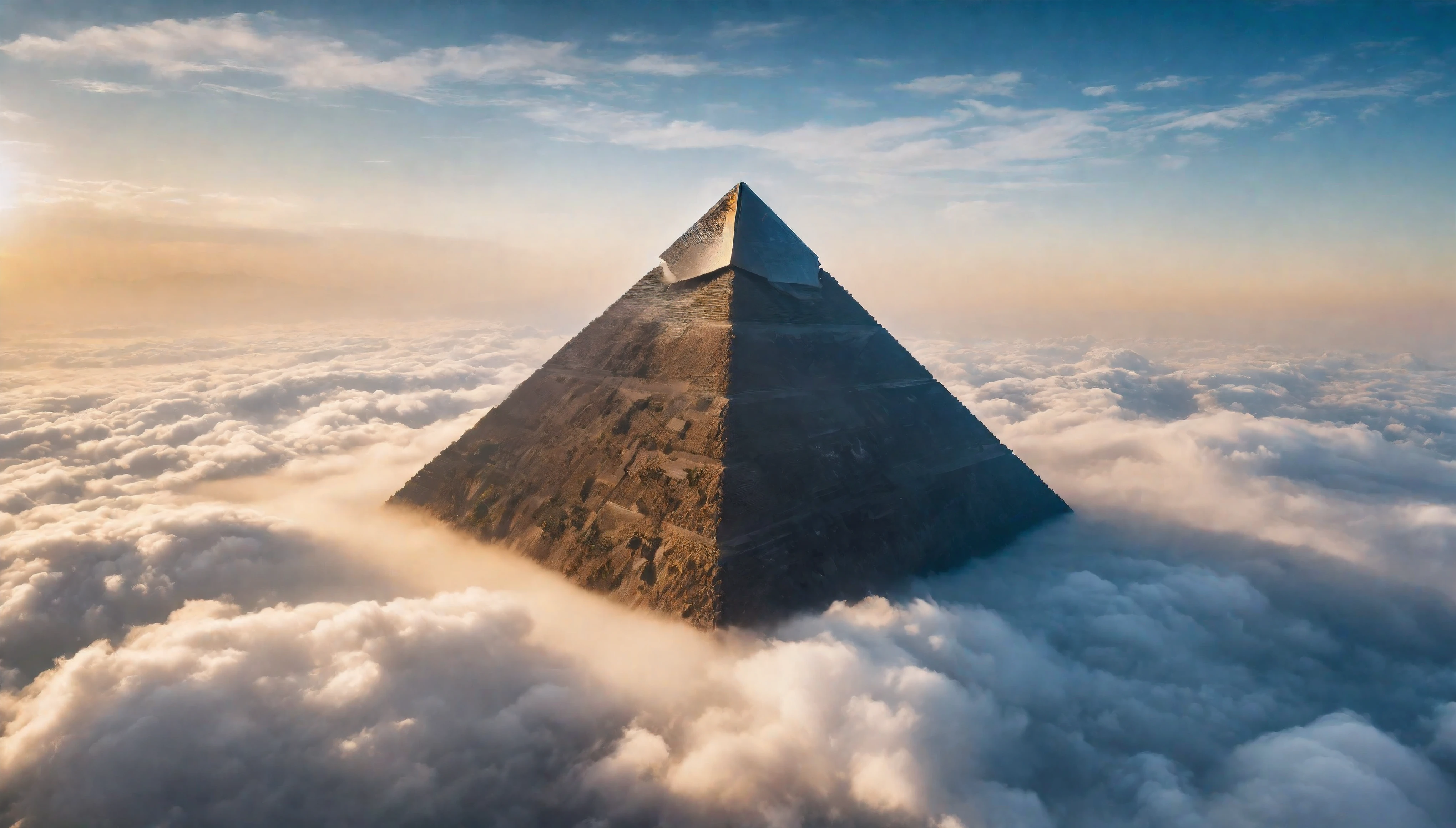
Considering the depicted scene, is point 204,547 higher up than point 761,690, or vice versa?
point 761,690

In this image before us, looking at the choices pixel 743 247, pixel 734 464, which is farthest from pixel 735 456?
pixel 743 247

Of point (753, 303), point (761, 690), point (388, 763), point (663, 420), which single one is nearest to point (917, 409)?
point (753, 303)

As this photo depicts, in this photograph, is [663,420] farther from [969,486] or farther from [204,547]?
[204,547]

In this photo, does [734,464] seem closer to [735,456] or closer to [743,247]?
[735,456]

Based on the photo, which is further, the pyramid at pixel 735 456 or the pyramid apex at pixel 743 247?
the pyramid apex at pixel 743 247

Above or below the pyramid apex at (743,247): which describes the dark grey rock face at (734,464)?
below
